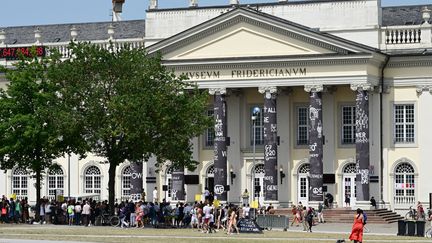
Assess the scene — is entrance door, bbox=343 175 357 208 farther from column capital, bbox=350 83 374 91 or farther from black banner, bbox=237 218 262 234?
black banner, bbox=237 218 262 234

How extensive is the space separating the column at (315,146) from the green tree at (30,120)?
1722 cm

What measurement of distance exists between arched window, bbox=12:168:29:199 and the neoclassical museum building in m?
10.1

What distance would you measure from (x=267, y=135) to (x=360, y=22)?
31.1 ft

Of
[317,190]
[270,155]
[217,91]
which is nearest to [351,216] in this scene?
[317,190]

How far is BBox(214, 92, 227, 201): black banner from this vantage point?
3583 inches

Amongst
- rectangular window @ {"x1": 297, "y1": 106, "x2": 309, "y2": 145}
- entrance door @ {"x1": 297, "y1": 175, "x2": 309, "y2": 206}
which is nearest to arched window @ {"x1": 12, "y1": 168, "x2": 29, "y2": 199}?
entrance door @ {"x1": 297, "y1": 175, "x2": 309, "y2": 206}

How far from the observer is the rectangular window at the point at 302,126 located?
92000 millimetres

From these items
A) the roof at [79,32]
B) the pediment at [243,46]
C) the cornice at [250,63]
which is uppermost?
the roof at [79,32]

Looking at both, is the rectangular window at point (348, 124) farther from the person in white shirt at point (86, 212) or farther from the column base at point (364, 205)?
the person in white shirt at point (86, 212)

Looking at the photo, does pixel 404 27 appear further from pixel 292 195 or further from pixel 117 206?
pixel 117 206

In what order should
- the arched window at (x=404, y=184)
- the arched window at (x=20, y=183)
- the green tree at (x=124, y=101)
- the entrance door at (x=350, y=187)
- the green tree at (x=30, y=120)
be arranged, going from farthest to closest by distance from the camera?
the arched window at (x=20, y=183), the entrance door at (x=350, y=187), the arched window at (x=404, y=184), the green tree at (x=30, y=120), the green tree at (x=124, y=101)

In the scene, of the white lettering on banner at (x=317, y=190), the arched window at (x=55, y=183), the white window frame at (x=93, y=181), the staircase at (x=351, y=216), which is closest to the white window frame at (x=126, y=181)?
the white window frame at (x=93, y=181)

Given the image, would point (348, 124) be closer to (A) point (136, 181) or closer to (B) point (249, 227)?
(A) point (136, 181)

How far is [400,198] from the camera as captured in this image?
8944 centimetres
